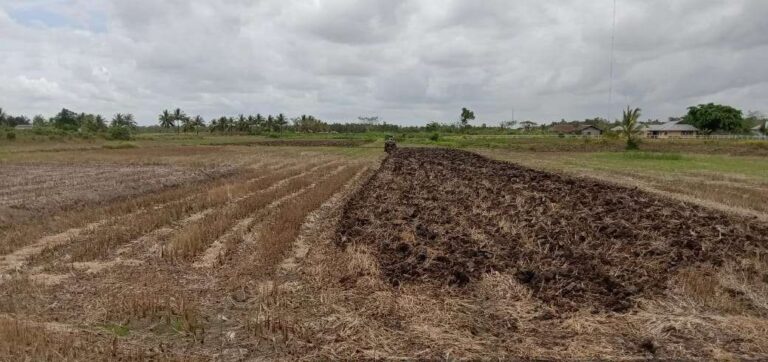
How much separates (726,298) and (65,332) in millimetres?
7621

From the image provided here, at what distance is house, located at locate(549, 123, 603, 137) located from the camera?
105400 millimetres

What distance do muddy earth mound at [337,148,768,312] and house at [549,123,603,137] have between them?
94.4m

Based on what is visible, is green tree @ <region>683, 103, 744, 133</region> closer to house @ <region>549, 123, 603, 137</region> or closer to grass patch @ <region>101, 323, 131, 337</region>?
house @ <region>549, 123, 603, 137</region>

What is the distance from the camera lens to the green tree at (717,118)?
276 ft

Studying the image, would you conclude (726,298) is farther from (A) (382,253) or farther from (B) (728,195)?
(B) (728,195)

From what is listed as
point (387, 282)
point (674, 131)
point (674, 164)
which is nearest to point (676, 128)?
point (674, 131)

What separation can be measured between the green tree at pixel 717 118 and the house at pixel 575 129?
17946mm

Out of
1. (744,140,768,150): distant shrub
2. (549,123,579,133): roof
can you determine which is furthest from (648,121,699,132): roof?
(744,140,768,150): distant shrub

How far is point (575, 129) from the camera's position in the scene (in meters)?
116

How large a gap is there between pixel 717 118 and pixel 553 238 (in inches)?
3598

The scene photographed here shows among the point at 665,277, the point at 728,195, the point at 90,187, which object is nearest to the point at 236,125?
the point at 90,187

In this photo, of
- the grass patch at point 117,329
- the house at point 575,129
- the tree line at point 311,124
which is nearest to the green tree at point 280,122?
the tree line at point 311,124

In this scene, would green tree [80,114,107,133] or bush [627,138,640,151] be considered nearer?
bush [627,138,640,151]

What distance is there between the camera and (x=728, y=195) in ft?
59.1
